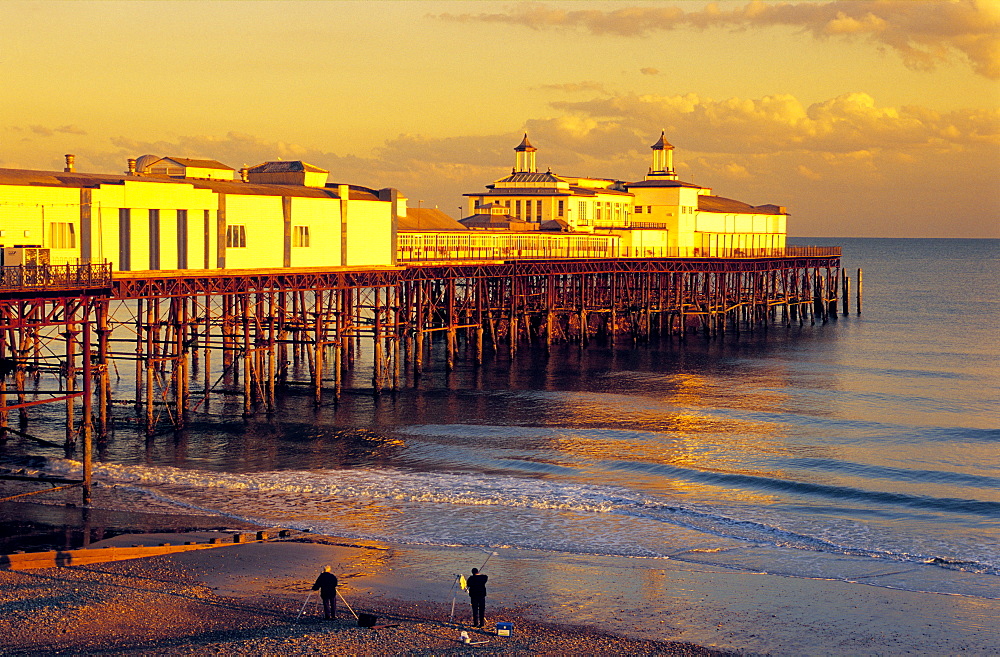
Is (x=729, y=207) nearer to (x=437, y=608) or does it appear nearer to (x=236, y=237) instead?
(x=236, y=237)

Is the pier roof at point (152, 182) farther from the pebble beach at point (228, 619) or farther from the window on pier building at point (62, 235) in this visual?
the pebble beach at point (228, 619)

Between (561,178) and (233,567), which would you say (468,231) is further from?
(233,567)

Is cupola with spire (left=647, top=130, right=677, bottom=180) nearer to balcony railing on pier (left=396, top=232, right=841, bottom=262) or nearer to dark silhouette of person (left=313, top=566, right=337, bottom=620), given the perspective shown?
balcony railing on pier (left=396, top=232, right=841, bottom=262)

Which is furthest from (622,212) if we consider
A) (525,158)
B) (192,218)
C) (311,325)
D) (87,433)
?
(87,433)

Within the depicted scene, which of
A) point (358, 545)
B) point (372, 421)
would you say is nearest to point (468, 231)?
point (372, 421)

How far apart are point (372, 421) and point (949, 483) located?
21092 millimetres

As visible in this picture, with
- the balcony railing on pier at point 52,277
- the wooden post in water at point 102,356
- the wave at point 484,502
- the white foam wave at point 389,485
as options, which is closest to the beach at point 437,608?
the wave at point 484,502

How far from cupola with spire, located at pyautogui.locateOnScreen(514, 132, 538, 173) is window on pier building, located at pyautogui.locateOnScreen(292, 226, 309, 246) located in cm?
5071

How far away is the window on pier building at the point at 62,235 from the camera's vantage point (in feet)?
124

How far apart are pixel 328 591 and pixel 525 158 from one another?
262 feet

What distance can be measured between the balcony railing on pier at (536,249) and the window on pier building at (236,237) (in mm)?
12302

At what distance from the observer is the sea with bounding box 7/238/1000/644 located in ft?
90.5

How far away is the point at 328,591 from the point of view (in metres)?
21.3

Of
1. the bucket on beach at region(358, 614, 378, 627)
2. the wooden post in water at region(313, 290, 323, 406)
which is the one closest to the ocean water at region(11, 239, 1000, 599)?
the wooden post in water at region(313, 290, 323, 406)
